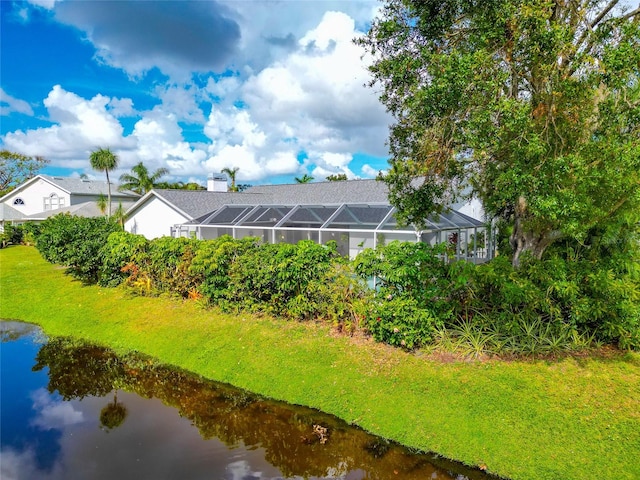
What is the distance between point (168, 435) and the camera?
6.30m

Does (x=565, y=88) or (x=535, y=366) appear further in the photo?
(x=535, y=366)

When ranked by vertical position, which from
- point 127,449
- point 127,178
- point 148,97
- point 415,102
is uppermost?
point 148,97

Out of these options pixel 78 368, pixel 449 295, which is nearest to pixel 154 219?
pixel 78 368

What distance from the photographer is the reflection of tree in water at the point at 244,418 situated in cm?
548

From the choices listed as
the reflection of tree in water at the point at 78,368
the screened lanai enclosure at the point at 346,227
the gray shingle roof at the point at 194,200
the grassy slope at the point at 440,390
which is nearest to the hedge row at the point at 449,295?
the grassy slope at the point at 440,390

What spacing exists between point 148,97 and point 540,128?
20.2m

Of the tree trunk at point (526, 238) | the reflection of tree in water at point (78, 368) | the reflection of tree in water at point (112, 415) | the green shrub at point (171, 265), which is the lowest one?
the reflection of tree in water at point (112, 415)

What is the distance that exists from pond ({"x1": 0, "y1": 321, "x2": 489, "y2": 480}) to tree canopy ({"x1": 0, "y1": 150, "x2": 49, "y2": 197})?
49.8 m

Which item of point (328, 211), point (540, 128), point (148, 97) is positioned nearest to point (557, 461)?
point (540, 128)

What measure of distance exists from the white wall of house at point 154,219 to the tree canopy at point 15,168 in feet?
109

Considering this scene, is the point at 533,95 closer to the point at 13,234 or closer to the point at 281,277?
the point at 281,277

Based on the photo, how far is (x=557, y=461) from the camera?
5.18 m

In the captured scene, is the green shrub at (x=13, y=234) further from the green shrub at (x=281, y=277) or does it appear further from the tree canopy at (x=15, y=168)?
the green shrub at (x=281, y=277)

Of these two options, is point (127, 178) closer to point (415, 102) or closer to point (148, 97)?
point (148, 97)
